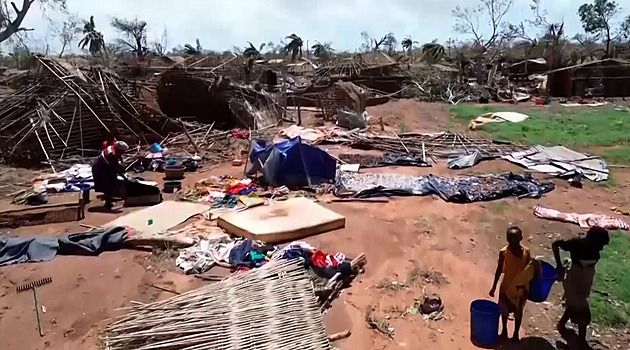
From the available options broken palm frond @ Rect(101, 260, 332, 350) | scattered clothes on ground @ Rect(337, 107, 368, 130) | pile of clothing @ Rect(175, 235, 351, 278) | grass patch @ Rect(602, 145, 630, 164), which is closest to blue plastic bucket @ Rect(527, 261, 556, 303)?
broken palm frond @ Rect(101, 260, 332, 350)

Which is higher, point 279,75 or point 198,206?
point 279,75

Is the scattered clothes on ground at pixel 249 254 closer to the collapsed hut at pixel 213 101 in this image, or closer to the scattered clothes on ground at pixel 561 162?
the scattered clothes on ground at pixel 561 162

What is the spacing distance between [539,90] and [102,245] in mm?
22457

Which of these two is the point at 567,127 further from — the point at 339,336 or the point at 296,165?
the point at 339,336

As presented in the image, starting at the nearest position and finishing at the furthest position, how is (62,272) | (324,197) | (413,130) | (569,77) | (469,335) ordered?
1. (469,335)
2. (62,272)
3. (324,197)
4. (413,130)
5. (569,77)

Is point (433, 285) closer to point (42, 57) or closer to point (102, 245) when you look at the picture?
point (102, 245)

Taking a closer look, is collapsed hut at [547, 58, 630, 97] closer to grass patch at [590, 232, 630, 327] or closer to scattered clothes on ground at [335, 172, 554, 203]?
scattered clothes on ground at [335, 172, 554, 203]

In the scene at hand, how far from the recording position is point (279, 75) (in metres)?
23.6

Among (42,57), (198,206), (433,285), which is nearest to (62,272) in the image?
(198,206)

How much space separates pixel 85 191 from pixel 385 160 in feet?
18.3

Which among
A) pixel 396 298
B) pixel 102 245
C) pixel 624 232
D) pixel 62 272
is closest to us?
pixel 396 298

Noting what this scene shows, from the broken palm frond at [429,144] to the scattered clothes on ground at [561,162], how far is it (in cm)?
Result: 54

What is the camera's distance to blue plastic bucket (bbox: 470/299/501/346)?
3962mm

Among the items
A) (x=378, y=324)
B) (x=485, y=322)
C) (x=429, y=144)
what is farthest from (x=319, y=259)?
(x=429, y=144)
